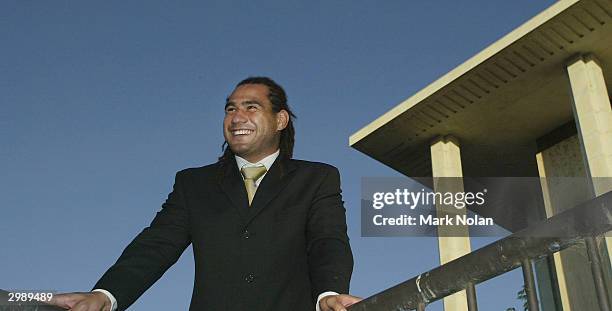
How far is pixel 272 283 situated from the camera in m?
2.65

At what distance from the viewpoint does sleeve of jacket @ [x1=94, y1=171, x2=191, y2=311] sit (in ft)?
8.45

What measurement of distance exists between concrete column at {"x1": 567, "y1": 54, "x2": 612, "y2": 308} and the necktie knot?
38.6 ft

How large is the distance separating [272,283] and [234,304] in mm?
166

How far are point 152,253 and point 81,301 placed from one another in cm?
53

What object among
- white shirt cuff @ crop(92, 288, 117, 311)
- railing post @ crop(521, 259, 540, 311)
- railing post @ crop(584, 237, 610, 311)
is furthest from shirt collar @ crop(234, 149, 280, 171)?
railing post @ crop(584, 237, 610, 311)

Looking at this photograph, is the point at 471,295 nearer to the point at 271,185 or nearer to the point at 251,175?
the point at 271,185

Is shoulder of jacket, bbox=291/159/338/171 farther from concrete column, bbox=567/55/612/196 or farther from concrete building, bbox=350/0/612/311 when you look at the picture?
concrete column, bbox=567/55/612/196

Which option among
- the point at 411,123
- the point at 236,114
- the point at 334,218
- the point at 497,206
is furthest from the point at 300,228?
the point at 497,206

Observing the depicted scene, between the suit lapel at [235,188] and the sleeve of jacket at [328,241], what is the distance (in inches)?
11.0

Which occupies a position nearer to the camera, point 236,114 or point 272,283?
point 272,283

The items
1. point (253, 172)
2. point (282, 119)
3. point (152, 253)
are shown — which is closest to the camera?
point (152, 253)

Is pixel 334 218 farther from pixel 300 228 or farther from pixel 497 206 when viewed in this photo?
pixel 497 206

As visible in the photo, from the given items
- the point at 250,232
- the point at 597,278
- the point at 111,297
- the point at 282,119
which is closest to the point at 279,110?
the point at 282,119

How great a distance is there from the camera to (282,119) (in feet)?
10.6
